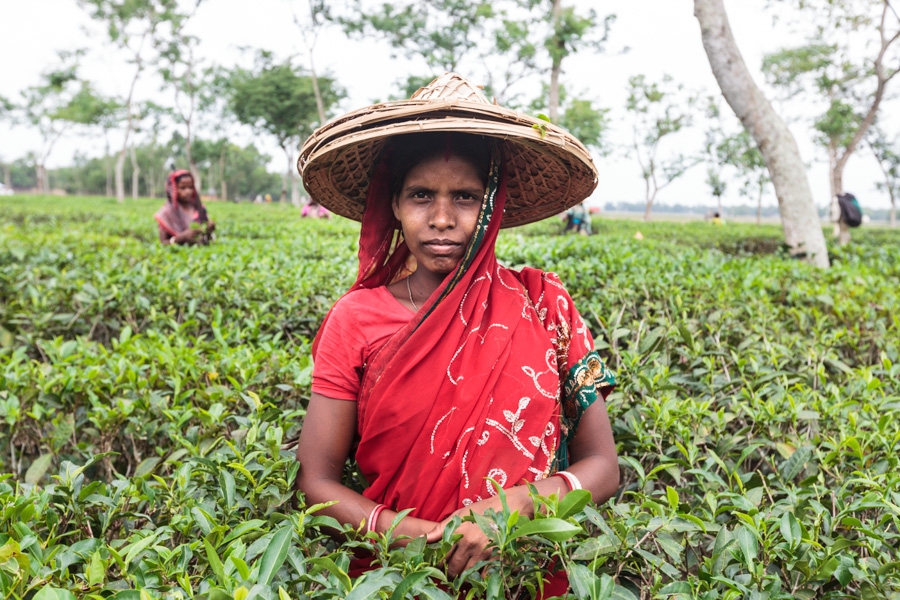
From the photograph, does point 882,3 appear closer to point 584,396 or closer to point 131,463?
point 584,396

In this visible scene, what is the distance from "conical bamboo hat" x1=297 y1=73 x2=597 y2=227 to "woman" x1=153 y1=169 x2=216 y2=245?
4845mm

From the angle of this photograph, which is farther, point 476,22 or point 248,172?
point 248,172

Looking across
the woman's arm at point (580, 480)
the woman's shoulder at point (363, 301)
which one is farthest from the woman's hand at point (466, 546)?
the woman's shoulder at point (363, 301)

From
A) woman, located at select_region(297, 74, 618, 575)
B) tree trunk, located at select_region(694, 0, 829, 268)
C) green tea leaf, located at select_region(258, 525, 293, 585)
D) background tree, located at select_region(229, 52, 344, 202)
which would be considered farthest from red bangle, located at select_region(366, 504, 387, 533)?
background tree, located at select_region(229, 52, 344, 202)

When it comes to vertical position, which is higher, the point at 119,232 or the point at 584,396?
the point at 119,232

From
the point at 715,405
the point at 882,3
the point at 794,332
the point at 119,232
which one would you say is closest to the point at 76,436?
the point at 715,405

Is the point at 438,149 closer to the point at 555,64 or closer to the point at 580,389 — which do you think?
the point at 580,389

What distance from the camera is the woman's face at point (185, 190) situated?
6488 mm

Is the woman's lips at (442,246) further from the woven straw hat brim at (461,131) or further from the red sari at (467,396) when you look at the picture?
the woven straw hat brim at (461,131)

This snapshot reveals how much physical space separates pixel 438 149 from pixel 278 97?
95.0 feet

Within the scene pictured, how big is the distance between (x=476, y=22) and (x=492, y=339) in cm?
2104

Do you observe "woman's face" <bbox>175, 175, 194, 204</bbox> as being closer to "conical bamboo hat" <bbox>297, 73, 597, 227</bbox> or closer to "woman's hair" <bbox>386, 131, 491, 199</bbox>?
"conical bamboo hat" <bbox>297, 73, 597, 227</bbox>

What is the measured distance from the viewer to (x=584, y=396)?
4.62 ft

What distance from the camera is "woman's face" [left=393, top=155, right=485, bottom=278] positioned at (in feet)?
4.52
